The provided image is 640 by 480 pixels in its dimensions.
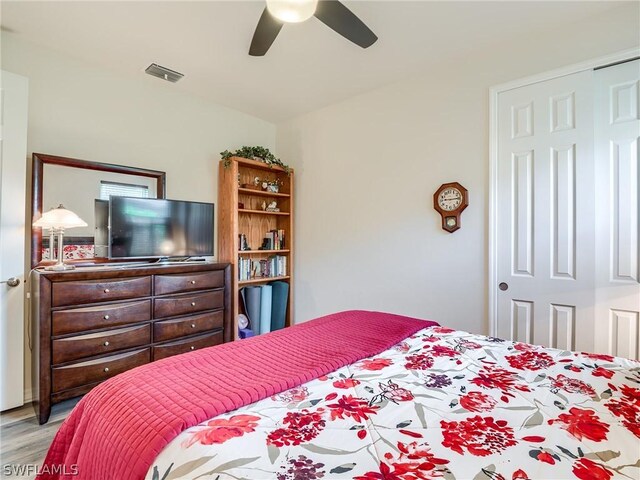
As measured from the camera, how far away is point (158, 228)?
2.93 metres

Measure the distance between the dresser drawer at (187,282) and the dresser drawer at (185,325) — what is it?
246 millimetres

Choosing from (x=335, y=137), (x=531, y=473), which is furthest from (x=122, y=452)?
(x=335, y=137)

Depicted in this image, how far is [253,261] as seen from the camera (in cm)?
380

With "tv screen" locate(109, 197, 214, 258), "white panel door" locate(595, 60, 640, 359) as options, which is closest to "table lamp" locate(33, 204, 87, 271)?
"tv screen" locate(109, 197, 214, 258)

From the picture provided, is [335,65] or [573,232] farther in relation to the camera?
[335,65]

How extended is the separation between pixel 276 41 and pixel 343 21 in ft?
2.88

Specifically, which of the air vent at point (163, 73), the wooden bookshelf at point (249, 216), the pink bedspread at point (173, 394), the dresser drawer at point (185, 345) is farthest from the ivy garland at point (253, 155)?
the pink bedspread at point (173, 394)

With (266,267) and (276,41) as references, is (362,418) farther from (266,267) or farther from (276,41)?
(266,267)

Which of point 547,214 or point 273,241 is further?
point 273,241

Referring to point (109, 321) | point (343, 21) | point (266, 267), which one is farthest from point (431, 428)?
point (266, 267)

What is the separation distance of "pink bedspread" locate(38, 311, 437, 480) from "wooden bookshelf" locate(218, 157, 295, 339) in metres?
2.02

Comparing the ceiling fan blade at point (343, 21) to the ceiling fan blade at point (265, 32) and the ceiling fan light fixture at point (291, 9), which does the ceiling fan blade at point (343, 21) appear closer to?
the ceiling fan light fixture at point (291, 9)

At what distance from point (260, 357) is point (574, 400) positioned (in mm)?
1083

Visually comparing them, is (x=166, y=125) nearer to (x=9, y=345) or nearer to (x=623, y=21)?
(x=9, y=345)
